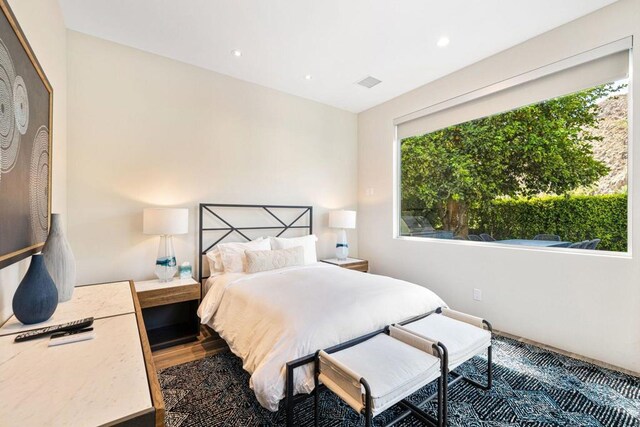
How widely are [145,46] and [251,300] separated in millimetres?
2771

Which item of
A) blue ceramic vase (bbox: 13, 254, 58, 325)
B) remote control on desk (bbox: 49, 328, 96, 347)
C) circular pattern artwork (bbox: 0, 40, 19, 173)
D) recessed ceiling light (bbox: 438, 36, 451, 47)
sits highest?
recessed ceiling light (bbox: 438, 36, 451, 47)

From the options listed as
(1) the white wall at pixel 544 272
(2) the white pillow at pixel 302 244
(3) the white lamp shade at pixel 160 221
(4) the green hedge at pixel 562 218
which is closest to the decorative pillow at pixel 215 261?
(3) the white lamp shade at pixel 160 221

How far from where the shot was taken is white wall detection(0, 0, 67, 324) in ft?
4.54

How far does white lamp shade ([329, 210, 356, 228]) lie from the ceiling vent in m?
1.71

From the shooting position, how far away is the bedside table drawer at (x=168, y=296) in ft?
8.17

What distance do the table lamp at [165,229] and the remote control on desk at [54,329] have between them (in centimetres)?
142

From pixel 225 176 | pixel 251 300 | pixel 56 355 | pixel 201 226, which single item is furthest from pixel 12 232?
pixel 225 176

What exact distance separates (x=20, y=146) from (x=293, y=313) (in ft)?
5.33

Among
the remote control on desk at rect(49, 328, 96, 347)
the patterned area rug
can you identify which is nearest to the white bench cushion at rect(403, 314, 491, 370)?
the patterned area rug

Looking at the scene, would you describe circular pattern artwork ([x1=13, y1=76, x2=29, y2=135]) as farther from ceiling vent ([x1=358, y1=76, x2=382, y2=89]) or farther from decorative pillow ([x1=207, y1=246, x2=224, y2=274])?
ceiling vent ([x1=358, y1=76, x2=382, y2=89])

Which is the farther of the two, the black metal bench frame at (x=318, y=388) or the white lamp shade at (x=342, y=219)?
the white lamp shade at (x=342, y=219)

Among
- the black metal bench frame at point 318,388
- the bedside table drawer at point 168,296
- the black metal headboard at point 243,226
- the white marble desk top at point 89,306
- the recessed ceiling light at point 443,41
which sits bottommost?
the black metal bench frame at point 318,388

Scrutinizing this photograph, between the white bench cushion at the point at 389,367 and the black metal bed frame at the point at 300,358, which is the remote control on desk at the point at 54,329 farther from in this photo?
the white bench cushion at the point at 389,367

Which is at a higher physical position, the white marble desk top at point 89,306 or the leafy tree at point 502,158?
the leafy tree at point 502,158
